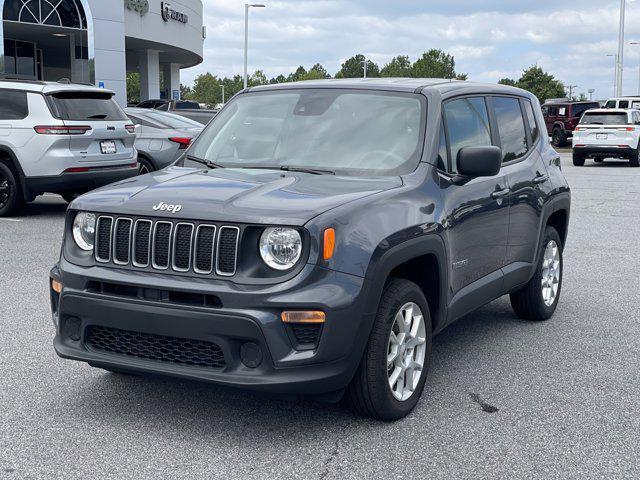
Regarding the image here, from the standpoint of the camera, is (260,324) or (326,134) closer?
(260,324)

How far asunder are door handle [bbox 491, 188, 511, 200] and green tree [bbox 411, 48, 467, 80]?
118 meters

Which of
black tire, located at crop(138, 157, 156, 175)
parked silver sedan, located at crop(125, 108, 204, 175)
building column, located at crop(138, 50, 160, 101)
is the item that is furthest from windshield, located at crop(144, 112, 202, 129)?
building column, located at crop(138, 50, 160, 101)

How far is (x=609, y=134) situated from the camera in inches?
1088

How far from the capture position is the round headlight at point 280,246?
393cm

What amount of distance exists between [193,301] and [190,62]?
54216 millimetres

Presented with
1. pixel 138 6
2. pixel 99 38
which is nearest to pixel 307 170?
pixel 99 38

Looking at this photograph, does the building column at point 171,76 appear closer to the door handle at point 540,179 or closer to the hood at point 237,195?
the door handle at point 540,179

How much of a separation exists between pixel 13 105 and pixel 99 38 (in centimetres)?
2225

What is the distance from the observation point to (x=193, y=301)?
3.98m

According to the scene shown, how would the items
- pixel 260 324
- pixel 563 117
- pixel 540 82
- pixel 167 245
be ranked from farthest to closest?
pixel 540 82 → pixel 563 117 → pixel 167 245 → pixel 260 324

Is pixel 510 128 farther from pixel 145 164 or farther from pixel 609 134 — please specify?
pixel 609 134

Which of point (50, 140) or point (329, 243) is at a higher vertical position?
point (50, 140)

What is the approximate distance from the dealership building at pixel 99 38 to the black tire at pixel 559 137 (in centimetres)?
1889

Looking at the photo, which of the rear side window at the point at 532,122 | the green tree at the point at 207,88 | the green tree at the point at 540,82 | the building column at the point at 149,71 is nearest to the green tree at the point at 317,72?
the green tree at the point at 207,88
